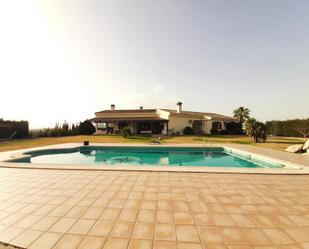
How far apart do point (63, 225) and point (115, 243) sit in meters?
1.29

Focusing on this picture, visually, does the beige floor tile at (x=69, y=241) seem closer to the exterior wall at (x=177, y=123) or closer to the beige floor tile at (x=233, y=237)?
the beige floor tile at (x=233, y=237)

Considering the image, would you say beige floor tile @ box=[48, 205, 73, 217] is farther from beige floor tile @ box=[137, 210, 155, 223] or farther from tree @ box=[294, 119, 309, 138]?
tree @ box=[294, 119, 309, 138]

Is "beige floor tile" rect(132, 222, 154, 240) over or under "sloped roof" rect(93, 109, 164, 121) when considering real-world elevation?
under

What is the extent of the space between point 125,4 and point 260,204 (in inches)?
542

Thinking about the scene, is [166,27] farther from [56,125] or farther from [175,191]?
[56,125]

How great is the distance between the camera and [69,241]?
295 centimetres

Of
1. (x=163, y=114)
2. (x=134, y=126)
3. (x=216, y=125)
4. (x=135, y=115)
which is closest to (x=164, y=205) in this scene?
(x=163, y=114)

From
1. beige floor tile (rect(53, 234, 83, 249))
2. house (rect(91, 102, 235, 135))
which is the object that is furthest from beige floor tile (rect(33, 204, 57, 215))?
house (rect(91, 102, 235, 135))

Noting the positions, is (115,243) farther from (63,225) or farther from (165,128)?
(165,128)

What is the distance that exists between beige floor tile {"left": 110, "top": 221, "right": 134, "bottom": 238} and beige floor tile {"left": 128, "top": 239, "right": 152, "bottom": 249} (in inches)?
7.9

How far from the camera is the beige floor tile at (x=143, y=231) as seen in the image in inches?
120

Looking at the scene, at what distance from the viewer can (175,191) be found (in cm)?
516

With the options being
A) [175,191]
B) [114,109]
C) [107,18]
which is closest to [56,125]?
[114,109]

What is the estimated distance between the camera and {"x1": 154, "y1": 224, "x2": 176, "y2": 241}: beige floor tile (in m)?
3.02
